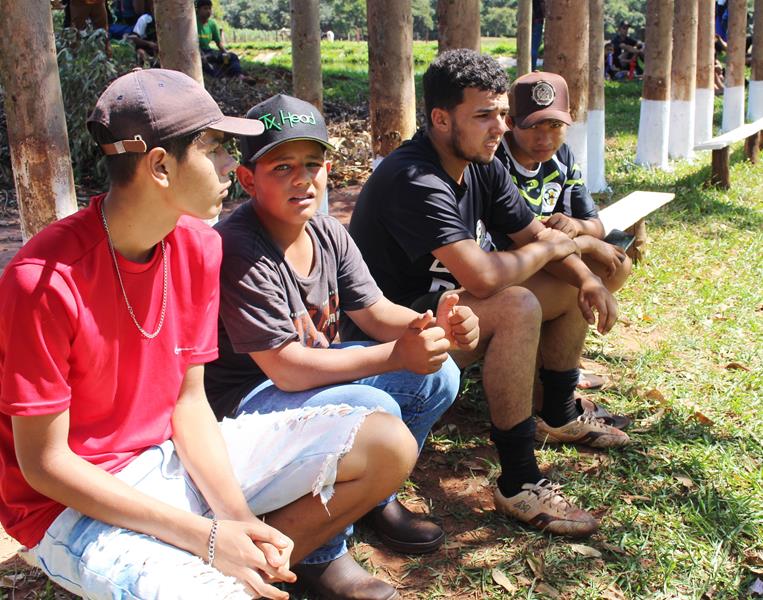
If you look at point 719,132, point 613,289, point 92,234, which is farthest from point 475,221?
point 719,132

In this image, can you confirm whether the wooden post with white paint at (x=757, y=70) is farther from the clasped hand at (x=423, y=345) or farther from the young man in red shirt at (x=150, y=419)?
the young man in red shirt at (x=150, y=419)

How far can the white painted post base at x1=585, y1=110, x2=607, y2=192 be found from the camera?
911cm

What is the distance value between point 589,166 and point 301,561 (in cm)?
735

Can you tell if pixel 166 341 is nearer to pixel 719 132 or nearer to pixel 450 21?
pixel 450 21

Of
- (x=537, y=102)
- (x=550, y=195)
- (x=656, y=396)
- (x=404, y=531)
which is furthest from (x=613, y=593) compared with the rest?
(x=537, y=102)

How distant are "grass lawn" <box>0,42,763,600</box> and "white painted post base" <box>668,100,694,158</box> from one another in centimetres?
573

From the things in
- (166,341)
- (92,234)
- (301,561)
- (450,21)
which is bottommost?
(301,561)

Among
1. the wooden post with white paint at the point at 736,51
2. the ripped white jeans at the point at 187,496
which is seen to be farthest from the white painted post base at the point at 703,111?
the ripped white jeans at the point at 187,496

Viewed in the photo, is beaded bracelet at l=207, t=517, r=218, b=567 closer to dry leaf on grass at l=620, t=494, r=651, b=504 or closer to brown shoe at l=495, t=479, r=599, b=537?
brown shoe at l=495, t=479, r=599, b=537

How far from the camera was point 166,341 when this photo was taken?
91.3 inches

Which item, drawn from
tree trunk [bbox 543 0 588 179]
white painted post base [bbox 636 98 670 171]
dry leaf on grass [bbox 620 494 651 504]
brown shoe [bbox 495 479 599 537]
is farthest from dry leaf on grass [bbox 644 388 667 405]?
white painted post base [bbox 636 98 670 171]

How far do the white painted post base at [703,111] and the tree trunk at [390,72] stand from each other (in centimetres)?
811

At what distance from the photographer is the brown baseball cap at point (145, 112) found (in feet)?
6.88

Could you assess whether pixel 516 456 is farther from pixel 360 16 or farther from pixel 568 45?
pixel 360 16
